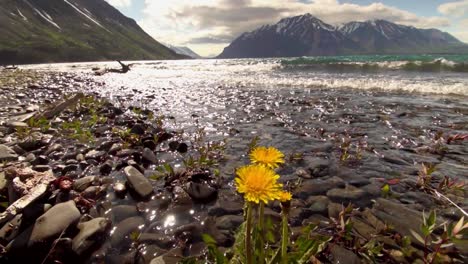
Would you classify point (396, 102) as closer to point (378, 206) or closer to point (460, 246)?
point (378, 206)

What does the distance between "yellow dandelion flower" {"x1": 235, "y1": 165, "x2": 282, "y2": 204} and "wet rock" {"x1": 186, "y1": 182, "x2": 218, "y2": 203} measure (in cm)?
390

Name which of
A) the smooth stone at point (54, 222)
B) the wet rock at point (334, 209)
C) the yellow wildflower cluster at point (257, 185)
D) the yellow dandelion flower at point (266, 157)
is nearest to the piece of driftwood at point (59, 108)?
the smooth stone at point (54, 222)

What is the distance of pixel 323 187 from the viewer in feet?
21.3

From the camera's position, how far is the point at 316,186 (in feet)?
21.4

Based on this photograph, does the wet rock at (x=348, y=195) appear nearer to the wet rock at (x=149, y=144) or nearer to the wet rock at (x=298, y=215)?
the wet rock at (x=298, y=215)

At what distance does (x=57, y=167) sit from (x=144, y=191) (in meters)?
2.76

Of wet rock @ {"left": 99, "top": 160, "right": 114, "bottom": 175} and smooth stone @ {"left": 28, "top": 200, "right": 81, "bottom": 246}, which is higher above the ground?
smooth stone @ {"left": 28, "top": 200, "right": 81, "bottom": 246}

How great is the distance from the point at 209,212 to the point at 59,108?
455 inches

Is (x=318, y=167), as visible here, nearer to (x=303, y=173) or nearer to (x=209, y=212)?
(x=303, y=173)

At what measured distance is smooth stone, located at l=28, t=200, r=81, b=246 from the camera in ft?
14.4

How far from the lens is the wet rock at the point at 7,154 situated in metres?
7.63

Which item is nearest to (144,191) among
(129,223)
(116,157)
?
(129,223)

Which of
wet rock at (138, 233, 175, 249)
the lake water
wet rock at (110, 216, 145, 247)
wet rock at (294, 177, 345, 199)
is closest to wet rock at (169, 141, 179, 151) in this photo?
the lake water

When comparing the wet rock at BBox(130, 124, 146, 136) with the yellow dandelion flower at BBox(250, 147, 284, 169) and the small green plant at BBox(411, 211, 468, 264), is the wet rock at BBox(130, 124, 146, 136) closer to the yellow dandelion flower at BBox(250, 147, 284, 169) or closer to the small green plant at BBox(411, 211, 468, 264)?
the yellow dandelion flower at BBox(250, 147, 284, 169)
